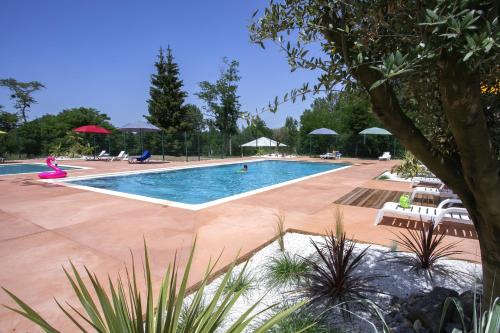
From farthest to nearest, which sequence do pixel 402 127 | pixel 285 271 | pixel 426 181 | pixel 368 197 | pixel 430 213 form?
pixel 426 181, pixel 368 197, pixel 430 213, pixel 285 271, pixel 402 127

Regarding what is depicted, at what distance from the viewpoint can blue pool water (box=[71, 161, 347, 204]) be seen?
427 inches

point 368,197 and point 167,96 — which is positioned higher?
point 167,96

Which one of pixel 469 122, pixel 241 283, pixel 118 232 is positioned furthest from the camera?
pixel 118 232

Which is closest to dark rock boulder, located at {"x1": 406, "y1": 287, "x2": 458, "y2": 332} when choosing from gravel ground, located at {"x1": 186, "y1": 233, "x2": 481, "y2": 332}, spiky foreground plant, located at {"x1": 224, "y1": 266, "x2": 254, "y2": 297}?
gravel ground, located at {"x1": 186, "y1": 233, "x2": 481, "y2": 332}

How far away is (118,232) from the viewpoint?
15.9 ft

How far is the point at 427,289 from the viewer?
10.1 ft

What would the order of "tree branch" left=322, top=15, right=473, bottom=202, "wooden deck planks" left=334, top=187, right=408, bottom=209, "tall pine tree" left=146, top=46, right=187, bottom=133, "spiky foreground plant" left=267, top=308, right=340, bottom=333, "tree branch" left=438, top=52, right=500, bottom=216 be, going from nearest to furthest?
"tree branch" left=438, top=52, right=500, bottom=216 < "tree branch" left=322, top=15, right=473, bottom=202 < "spiky foreground plant" left=267, top=308, right=340, bottom=333 < "wooden deck planks" left=334, top=187, right=408, bottom=209 < "tall pine tree" left=146, top=46, right=187, bottom=133

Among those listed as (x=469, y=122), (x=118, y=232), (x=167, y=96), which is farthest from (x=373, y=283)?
(x=167, y=96)

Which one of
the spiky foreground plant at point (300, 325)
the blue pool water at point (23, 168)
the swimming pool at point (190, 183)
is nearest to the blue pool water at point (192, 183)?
the swimming pool at point (190, 183)

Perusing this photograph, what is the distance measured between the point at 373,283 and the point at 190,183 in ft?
36.8

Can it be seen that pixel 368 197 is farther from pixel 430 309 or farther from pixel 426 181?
pixel 430 309

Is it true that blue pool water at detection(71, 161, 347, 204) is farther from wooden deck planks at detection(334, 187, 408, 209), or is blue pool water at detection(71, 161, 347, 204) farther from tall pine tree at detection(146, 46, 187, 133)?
tall pine tree at detection(146, 46, 187, 133)

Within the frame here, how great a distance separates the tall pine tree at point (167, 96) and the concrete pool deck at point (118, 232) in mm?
23963

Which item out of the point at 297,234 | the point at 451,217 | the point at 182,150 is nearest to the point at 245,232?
the point at 297,234
